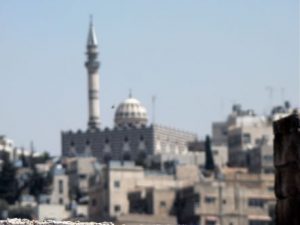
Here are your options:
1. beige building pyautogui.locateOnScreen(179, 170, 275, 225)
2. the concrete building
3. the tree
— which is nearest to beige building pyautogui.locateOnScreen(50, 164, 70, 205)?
the tree

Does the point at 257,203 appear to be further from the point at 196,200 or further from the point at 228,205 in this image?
the point at 196,200

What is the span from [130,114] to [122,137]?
7744mm

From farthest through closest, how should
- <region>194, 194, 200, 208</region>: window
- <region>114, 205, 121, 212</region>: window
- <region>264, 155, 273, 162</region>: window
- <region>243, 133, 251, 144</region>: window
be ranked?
<region>243, 133, 251, 144</region>: window
<region>264, 155, 273, 162</region>: window
<region>114, 205, 121, 212</region>: window
<region>194, 194, 200, 208</region>: window

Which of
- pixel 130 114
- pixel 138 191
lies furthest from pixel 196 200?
pixel 130 114

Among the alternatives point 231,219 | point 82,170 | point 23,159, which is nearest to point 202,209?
point 231,219

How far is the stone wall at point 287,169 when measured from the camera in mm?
10141

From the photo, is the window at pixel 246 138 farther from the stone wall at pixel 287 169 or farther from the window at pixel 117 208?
the stone wall at pixel 287 169

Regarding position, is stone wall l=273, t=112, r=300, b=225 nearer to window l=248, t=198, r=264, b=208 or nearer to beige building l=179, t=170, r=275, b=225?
beige building l=179, t=170, r=275, b=225

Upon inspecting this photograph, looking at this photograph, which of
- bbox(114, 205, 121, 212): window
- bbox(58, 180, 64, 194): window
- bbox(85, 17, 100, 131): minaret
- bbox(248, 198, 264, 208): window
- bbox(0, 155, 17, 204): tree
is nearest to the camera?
bbox(248, 198, 264, 208): window

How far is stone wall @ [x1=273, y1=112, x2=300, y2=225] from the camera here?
10141mm

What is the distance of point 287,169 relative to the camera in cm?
1034

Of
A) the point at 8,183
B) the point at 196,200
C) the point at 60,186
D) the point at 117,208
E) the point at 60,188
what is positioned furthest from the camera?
the point at 60,186

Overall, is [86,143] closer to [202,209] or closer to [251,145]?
[251,145]

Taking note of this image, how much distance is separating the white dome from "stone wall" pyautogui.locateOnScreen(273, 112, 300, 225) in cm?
13843
